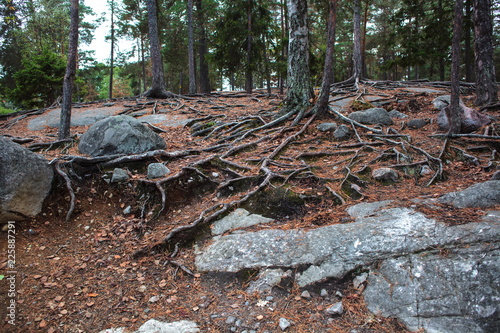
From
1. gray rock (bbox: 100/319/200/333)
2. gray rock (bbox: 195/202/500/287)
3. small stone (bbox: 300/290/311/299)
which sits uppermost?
gray rock (bbox: 195/202/500/287)

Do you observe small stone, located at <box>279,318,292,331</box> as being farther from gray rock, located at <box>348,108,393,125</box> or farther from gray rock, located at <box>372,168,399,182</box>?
gray rock, located at <box>348,108,393,125</box>

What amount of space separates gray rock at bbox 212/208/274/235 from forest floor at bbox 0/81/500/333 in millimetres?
174

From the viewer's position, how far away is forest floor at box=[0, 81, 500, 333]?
9.35 feet

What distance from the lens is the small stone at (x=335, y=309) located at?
2.70m

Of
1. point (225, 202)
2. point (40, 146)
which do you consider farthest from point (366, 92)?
point (40, 146)

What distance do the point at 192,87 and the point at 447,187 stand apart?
579 inches

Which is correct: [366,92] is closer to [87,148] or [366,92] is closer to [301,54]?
[301,54]

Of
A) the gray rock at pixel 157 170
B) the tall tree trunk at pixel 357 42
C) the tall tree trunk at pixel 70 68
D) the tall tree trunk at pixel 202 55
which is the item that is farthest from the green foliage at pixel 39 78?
the tall tree trunk at pixel 357 42

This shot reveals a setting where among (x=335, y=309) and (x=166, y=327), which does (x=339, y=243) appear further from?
(x=166, y=327)

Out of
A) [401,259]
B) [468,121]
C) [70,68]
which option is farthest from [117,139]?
[468,121]

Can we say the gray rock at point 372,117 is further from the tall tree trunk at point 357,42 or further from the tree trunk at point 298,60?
the tall tree trunk at point 357,42

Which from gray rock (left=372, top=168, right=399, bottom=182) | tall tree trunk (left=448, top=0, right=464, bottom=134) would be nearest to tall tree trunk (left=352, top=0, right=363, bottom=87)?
tall tree trunk (left=448, top=0, right=464, bottom=134)

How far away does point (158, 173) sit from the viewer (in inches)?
200

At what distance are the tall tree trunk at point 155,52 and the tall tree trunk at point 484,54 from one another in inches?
466
